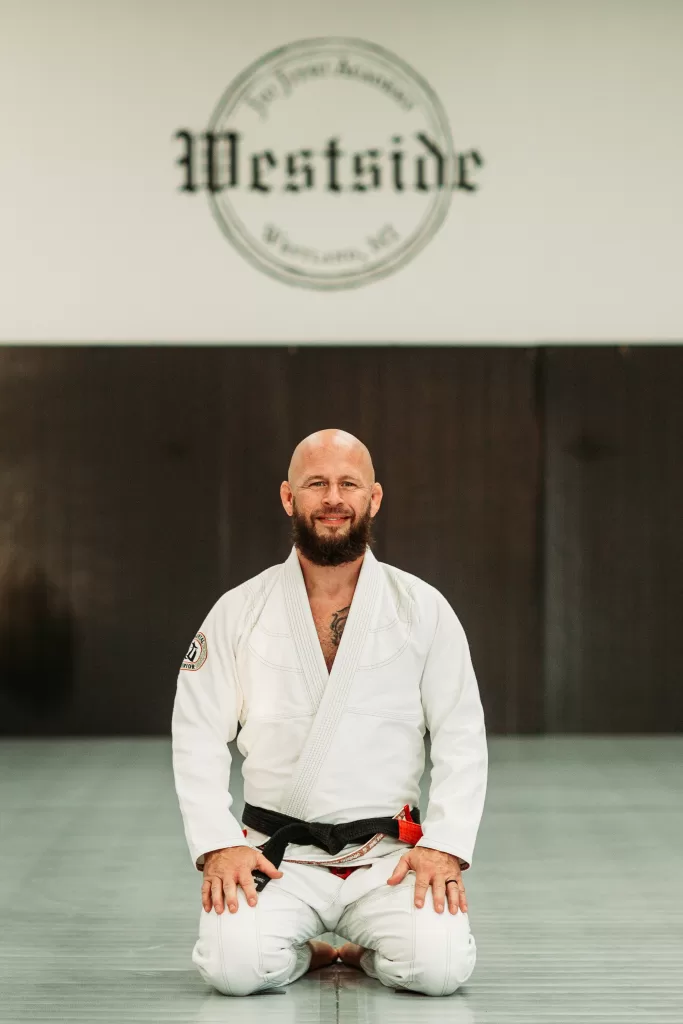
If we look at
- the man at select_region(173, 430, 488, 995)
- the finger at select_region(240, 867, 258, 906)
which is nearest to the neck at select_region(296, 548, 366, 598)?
the man at select_region(173, 430, 488, 995)

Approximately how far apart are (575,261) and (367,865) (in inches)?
129

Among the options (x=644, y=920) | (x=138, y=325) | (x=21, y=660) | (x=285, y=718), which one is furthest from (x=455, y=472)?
(x=285, y=718)

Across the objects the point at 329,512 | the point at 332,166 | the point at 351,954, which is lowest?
the point at 351,954

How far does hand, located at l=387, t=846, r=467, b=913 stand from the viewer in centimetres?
186

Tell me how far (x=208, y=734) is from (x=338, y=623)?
30 cm

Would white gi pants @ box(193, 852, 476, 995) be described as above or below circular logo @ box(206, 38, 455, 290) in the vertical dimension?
below

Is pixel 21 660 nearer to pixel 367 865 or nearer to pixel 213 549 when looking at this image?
pixel 213 549

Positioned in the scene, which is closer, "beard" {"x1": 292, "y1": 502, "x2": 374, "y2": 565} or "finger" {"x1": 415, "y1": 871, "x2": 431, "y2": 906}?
"finger" {"x1": 415, "y1": 871, "x2": 431, "y2": 906}

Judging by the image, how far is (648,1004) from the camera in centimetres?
189

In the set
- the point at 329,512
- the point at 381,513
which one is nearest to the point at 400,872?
the point at 329,512

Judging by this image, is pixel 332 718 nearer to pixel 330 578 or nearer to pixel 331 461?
pixel 330 578

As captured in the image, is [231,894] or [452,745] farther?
[452,745]

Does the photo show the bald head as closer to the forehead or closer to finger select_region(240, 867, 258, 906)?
the forehead

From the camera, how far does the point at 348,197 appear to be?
182 inches
